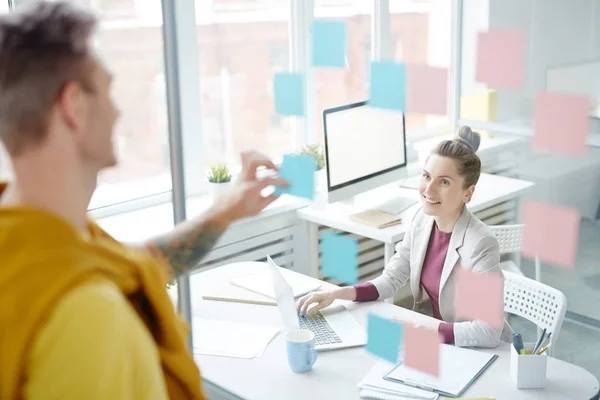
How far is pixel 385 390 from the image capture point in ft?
5.22

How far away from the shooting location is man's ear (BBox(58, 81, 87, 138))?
2.56ft

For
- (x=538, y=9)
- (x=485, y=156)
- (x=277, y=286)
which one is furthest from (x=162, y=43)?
(x=485, y=156)

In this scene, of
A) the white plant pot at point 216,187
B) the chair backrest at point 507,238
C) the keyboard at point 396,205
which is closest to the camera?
the chair backrest at point 507,238

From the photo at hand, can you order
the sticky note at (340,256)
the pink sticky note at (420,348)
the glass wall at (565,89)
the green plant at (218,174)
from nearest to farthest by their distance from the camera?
the pink sticky note at (420,348), the sticky note at (340,256), the glass wall at (565,89), the green plant at (218,174)

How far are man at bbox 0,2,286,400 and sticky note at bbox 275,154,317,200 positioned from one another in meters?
0.68

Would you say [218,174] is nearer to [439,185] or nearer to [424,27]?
[424,27]

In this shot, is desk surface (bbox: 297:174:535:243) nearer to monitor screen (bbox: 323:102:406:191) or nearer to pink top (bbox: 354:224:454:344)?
monitor screen (bbox: 323:102:406:191)

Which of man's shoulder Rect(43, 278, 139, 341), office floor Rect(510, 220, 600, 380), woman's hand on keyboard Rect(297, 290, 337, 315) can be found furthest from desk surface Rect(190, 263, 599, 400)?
office floor Rect(510, 220, 600, 380)

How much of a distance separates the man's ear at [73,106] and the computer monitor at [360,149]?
1.48m

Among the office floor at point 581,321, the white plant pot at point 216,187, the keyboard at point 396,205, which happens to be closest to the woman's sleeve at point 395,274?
the keyboard at point 396,205

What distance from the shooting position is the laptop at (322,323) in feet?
5.97

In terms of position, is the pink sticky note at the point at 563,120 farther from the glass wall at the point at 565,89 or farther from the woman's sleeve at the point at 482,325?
the woman's sleeve at the point at 482,325

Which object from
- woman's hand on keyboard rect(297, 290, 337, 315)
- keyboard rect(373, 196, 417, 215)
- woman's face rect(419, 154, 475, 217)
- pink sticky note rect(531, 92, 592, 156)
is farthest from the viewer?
keyboard rect(373, 196, 417, 215)

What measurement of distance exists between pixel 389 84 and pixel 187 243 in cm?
48
